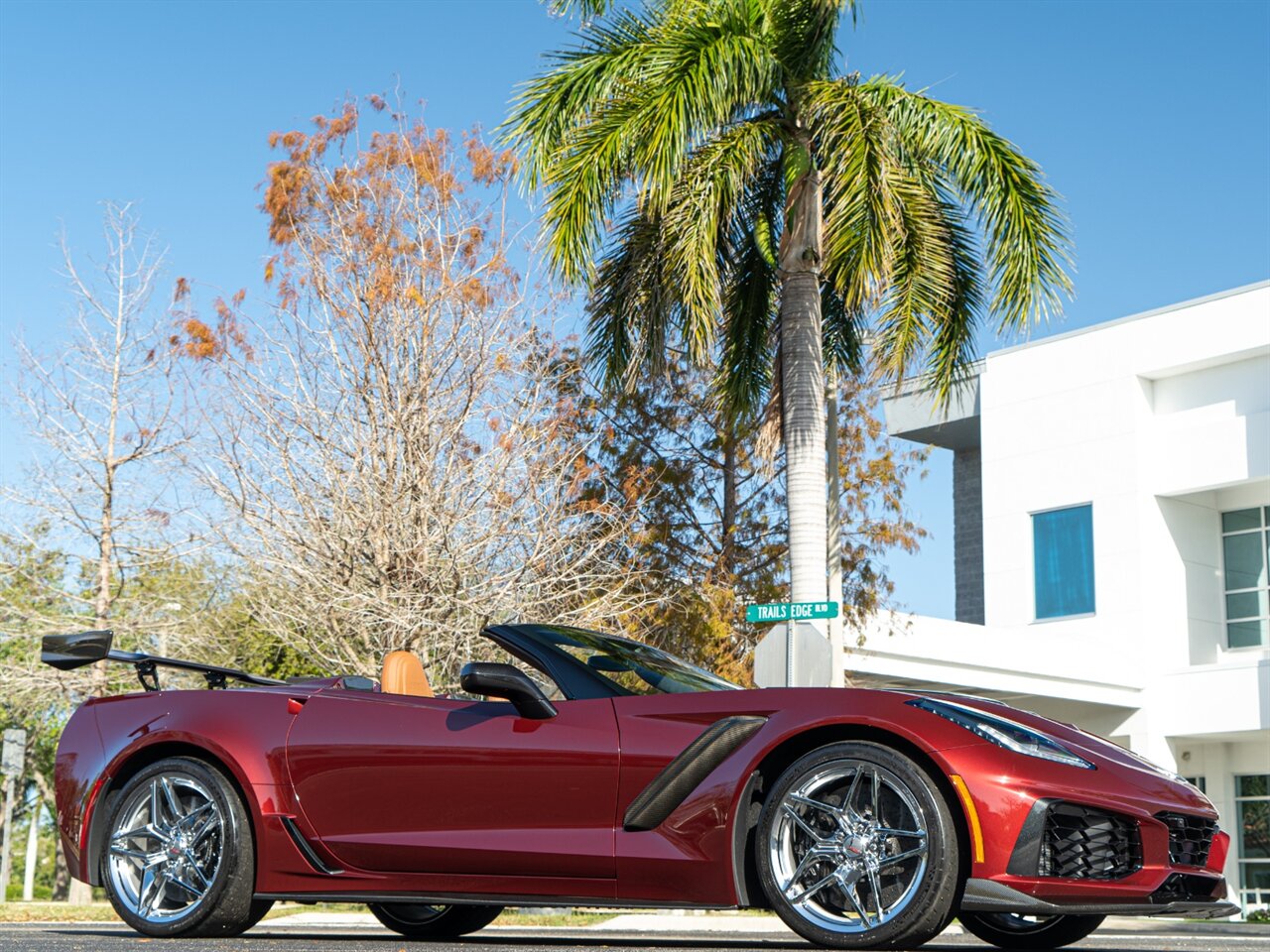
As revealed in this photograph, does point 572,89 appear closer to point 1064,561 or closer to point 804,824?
point 804,824

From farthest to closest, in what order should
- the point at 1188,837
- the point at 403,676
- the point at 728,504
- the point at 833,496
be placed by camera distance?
the point at 728,504 → the point at 833,496 → the point at 403,676 → the point at 1188,837

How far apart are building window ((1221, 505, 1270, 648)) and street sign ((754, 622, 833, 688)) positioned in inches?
834

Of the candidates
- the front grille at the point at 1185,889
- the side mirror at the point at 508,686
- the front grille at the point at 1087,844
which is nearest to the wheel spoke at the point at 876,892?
the front grille at the point at 1087,844

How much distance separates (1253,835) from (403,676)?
2757cm

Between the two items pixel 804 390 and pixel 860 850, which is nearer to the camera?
pixel 860 850

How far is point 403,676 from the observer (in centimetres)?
616

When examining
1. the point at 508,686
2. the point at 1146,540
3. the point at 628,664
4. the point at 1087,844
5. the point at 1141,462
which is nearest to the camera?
the point at 1087,844

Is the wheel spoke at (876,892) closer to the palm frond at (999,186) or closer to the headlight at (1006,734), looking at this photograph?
the headlight at (1006,734)

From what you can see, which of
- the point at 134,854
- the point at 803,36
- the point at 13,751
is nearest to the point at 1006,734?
the point at 134,854

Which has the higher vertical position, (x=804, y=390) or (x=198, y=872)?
(x=804, y=390)

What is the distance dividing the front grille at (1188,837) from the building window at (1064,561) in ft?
89.7

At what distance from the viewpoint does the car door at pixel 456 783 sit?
521cm

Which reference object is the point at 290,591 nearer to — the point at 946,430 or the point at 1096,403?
the point at 1096,403

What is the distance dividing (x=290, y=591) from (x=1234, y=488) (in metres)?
21.9
